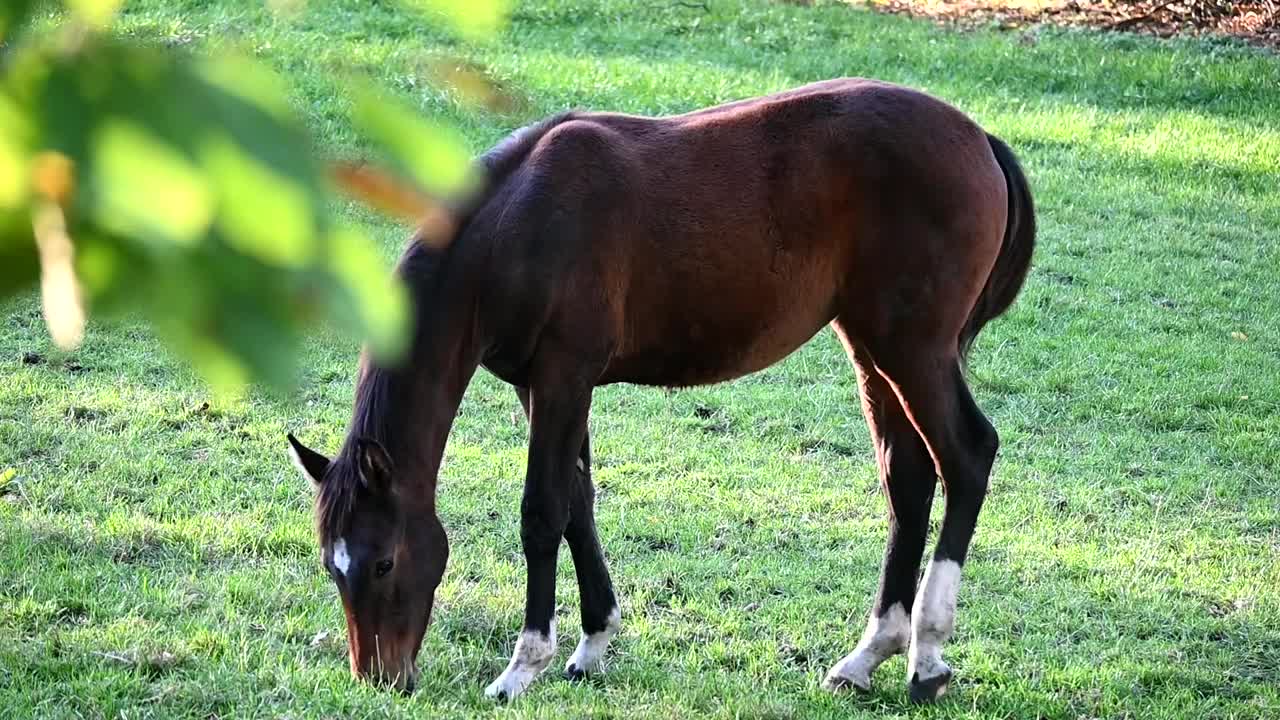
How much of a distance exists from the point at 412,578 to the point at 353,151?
365 centimetres

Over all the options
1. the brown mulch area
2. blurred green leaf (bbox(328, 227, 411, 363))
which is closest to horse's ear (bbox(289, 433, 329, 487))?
blurred green leaf (bbox(328, 227, 411, 363))

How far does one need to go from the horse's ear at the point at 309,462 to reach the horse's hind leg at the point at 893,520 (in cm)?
175

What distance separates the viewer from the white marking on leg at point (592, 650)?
471cm

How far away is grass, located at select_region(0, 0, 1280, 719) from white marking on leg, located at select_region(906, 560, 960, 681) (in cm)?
13

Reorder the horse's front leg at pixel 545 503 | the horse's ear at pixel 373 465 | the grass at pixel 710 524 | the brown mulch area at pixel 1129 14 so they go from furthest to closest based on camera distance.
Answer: the brown mulch area at pixel 1129 14 < the horse's front leg at pixel 545 503 < the grass at pixel 710 524 < the horse's ear at pixel 373 465

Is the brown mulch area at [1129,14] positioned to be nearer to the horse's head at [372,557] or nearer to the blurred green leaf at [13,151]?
the horse's head at [372,557]

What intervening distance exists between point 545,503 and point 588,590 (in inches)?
15.3

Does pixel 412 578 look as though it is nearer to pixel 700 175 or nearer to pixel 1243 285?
pixel 700 175

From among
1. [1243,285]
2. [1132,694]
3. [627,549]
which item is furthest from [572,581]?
[1243,285]

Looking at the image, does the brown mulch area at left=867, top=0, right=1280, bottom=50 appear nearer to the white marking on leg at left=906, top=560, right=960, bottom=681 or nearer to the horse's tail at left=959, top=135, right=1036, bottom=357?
the horse's tail at left=959, top=135, right=1036, bottom=357

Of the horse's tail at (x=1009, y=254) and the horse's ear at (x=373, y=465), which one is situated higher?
the horse's tail at (x=1009, y=254)

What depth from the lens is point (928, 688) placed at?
4.58m

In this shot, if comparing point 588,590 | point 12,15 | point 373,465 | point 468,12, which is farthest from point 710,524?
point 12,15

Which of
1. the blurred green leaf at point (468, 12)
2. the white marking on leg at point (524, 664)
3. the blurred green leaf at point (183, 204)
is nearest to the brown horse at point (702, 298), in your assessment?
the white marking on leg at point (524, 664)
